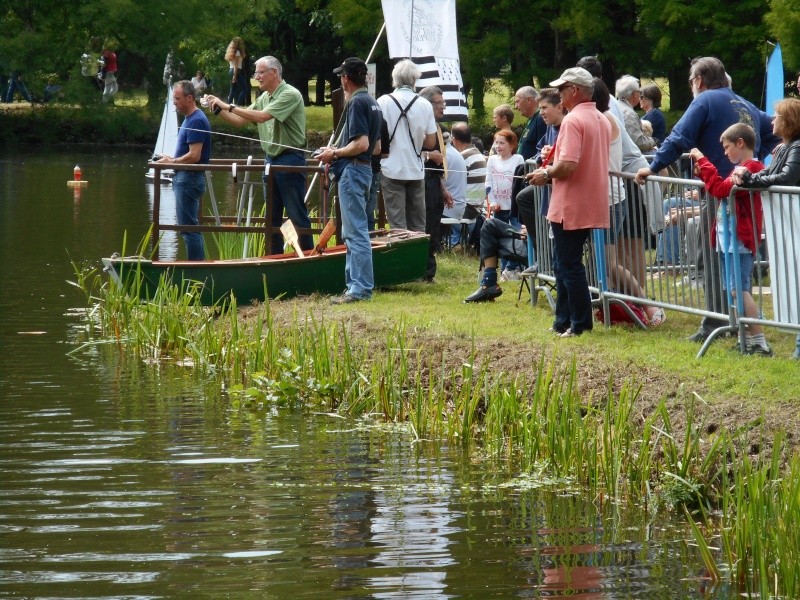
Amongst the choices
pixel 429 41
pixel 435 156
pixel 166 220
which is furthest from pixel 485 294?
pixel 166 220

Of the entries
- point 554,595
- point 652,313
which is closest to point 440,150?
point 652,313

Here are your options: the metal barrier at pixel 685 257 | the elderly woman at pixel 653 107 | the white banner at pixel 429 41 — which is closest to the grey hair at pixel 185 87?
the white banner at pixel 429 41

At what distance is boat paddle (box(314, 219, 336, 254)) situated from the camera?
1318cm

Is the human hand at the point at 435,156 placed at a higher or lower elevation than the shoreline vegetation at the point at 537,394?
higher

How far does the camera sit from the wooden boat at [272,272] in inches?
496

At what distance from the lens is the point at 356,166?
12531mm

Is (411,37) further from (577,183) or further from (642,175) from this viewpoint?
(642,175)

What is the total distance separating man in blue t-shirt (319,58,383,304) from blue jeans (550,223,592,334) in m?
2.62

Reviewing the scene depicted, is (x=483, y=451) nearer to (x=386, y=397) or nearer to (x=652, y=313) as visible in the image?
(x=386, y=397)

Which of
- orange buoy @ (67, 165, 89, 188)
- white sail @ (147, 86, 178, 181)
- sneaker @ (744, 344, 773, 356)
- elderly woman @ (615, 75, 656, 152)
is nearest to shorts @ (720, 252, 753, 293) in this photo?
sneaker @ (744, 344, 773, 356)

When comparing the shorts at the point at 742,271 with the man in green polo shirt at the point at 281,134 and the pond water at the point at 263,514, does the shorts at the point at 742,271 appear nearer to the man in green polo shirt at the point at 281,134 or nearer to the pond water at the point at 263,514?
the pond water at the point at 263,514

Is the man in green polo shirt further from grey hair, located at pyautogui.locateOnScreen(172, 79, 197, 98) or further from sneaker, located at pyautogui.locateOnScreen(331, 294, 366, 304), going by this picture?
sneaker, located at pyautogui.locateOnScreen(331, 294, 366, 304)

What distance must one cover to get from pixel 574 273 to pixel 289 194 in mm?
4289

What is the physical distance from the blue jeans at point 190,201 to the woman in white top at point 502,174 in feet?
9.49
